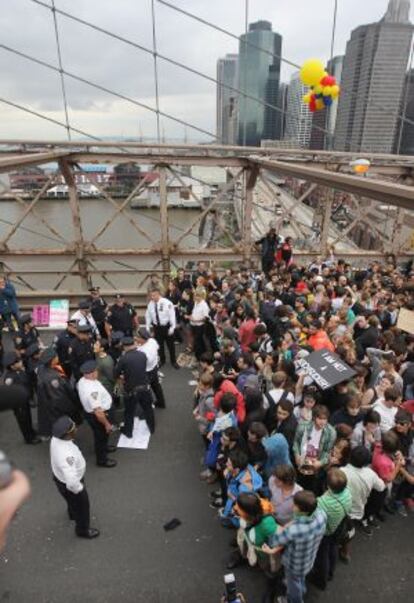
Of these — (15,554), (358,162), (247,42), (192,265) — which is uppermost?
(247,42)

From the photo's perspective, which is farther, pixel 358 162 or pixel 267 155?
pixel 267 155

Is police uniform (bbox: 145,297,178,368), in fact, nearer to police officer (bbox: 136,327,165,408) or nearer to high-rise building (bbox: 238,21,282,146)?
police officer (bbox: 136,327,165,408)

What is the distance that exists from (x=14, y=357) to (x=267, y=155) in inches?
251

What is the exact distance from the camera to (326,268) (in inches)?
320

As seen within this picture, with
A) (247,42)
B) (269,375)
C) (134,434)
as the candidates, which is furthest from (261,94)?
(134,434)

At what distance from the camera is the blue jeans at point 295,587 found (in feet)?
9.61

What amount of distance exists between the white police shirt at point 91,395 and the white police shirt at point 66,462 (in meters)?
0.78

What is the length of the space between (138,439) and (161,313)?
6.75ft

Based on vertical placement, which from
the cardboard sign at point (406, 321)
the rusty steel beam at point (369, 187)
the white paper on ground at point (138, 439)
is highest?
the rusty steel beam at point (369, 187)

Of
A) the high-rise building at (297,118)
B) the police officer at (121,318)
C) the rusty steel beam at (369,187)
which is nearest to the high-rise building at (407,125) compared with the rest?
the high-rise building at (297,118)

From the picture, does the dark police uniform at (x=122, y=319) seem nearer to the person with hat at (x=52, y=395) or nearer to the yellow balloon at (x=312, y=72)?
the person with hat at (x=52, y=395)

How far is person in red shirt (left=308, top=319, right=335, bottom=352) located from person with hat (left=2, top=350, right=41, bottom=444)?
365 centimetres

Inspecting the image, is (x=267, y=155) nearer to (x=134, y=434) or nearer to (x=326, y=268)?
(x=326, y=268)

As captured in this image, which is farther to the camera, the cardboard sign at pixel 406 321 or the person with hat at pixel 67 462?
the cardboard sign at pixel 406 321
